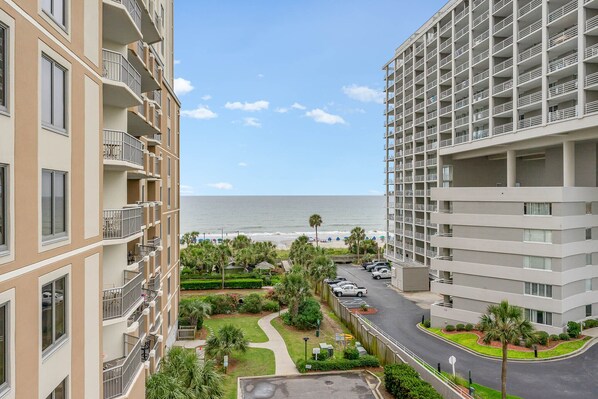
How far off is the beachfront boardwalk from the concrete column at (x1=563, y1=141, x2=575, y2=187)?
25552 millimetres

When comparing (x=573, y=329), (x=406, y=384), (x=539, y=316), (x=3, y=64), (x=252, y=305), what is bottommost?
(x=252, y=305)

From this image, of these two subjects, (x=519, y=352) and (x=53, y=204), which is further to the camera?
(x=519, y=352)

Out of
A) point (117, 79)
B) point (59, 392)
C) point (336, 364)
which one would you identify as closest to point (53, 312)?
point (59, 392)

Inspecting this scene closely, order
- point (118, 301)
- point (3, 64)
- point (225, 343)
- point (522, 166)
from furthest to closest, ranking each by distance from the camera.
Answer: point (522, 166) → point (225, 343) → point (118, 301) → point (3, 64)

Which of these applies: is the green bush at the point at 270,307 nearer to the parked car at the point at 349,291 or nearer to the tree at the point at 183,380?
the parked car at the point at 349,291

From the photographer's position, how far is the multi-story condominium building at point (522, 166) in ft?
99.8

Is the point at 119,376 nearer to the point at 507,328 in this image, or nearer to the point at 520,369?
the point at 507,328

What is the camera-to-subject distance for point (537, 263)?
31.2 m

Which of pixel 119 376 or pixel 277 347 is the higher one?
pixel 119 376

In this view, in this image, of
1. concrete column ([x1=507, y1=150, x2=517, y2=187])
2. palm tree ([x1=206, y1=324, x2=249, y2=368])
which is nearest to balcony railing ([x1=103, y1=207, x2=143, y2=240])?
palm tree ([x1=206, y1=324, x2=249, y2=368])

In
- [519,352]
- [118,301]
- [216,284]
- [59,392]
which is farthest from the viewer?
[216,284]

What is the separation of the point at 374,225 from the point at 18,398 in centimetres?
17833

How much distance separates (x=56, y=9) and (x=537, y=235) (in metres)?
33.5

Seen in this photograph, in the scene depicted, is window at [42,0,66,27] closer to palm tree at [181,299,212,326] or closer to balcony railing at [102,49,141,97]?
balcony railing at [102,49,141,97]
